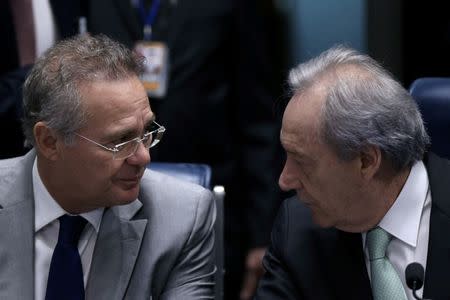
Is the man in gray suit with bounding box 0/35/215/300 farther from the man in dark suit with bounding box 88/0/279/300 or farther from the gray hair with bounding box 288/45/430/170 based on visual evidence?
the man in dark suit with bounding box 88/0/279/300

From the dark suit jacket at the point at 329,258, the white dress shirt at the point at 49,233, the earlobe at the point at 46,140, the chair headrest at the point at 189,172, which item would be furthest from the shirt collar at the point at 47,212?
the dark suit jacket at the point at 329,258

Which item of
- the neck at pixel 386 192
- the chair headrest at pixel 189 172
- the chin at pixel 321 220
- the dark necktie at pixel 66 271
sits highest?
the neck at pixel 386 192

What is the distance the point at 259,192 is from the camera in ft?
11.7

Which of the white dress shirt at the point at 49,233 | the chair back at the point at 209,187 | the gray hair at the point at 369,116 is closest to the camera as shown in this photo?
the gray hair at the point at 369,116

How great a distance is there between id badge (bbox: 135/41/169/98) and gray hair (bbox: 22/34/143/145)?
0.92 metres

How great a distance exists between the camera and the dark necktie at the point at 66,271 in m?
2.48

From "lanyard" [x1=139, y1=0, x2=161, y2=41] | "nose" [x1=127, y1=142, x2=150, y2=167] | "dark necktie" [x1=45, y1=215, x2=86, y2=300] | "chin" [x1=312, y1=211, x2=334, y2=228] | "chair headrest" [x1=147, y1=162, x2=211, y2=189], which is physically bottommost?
"dark necktie" [x1=45, y1=215, x2=86, y2=300]

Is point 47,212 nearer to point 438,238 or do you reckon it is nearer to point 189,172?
point 189,172

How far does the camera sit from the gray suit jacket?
8.22 feet

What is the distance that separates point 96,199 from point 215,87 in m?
1.05

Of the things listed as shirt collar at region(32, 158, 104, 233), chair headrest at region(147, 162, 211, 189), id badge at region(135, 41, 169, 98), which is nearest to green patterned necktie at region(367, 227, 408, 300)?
chair headrest at region(147, 162, 211, 189)

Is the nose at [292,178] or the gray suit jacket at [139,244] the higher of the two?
the nose at [292,178]

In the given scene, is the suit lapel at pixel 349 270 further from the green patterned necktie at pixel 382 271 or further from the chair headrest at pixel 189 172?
the chair headrest at pixel 189 172

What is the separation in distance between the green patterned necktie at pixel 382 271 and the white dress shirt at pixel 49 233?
671 mm
